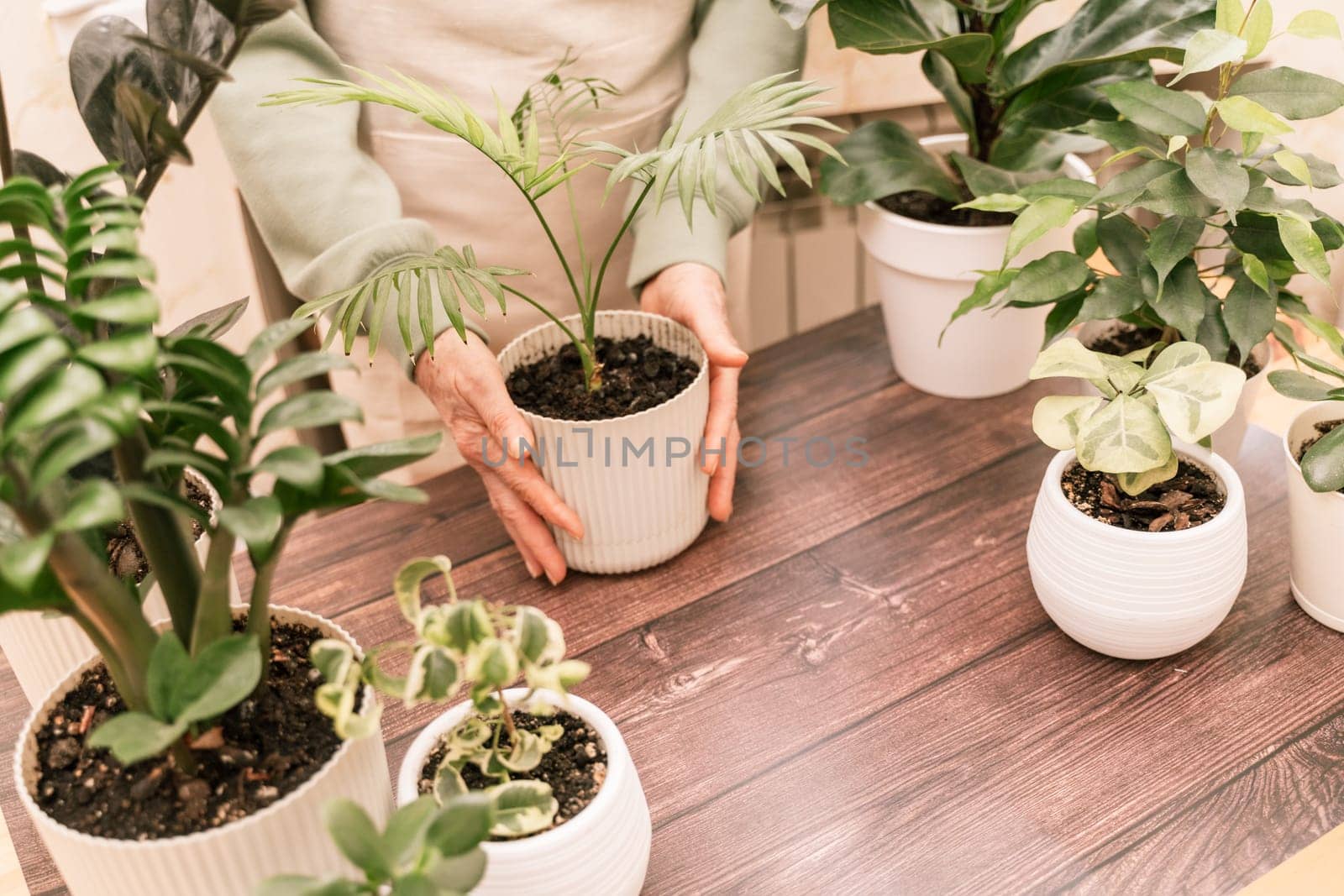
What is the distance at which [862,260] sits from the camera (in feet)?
7.13

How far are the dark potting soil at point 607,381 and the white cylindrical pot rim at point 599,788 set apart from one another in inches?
12.0

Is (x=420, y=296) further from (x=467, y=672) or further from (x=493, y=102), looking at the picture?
(x=493, y=102)

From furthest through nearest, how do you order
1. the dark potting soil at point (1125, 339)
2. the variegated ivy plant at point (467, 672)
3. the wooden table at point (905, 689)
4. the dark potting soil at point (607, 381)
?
1. the dark potting soil at point (1125, 339)
2. the dark potting soil at point (607, 381)
3. the wooden table at point (905, 689)
4. the variegated ivy plant at point (467, 672)

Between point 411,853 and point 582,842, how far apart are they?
0.15 metres

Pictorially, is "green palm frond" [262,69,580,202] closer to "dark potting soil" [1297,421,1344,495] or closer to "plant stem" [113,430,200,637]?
"plant stem" [113,430,200,637]

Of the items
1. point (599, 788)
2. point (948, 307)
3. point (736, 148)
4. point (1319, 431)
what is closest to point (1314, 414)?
point (1319, 431)

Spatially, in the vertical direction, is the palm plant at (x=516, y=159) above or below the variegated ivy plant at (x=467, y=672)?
above

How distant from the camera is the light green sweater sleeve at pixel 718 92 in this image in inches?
47.1

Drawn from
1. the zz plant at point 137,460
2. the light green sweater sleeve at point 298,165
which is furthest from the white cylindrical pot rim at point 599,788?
the light green sweater sleeve at point 298,165

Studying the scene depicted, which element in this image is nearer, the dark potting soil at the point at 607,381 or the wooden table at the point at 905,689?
the wooden table at the point at 905,689

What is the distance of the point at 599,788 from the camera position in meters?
0.69

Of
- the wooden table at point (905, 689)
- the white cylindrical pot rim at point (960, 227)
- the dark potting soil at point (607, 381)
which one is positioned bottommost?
the wooden table at point (905, 689)

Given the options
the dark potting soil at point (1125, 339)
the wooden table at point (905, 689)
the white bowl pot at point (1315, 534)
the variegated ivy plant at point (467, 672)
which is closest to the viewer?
the variegated ivy plant at point (467, 672)

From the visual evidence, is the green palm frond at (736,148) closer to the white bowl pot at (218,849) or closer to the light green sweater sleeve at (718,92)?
the light green sweater sleeve at (718,92)
